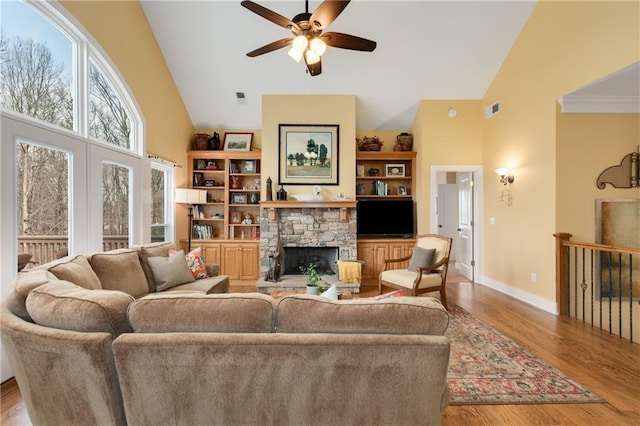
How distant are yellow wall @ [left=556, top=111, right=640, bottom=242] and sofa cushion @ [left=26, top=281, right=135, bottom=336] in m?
4.90

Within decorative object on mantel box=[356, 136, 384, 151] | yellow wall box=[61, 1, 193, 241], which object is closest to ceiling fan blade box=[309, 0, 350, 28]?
yellow wall box=[61, 1, 193, 241]

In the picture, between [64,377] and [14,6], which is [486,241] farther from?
[14,6]

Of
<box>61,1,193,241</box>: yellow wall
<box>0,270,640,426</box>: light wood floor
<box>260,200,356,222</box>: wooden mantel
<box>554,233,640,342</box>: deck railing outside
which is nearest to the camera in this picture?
<box>0,270,640,426</box>: light wood floor

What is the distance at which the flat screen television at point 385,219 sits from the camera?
5918mm

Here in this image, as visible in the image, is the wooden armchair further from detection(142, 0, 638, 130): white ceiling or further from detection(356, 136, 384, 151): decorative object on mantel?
detection(142, 0, 638, 130): white ceiling

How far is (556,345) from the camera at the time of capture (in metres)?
3.04

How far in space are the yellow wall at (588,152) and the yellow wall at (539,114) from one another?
0.05 metres

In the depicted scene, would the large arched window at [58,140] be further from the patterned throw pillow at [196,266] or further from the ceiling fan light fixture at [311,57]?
Result: the ceiling fan light fixture at [311,57]

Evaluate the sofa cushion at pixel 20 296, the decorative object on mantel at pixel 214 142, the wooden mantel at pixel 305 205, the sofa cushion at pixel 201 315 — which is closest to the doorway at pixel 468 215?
the wooden mantel at pixel 305 205

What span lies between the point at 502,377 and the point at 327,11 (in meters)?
3.39

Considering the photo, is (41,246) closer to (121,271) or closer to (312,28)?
(121,271)

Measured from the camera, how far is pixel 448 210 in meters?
8.58

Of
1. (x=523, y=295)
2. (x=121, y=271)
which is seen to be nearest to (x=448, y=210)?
(x=523, y=295)

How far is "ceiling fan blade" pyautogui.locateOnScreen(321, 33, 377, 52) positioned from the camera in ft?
9.87
